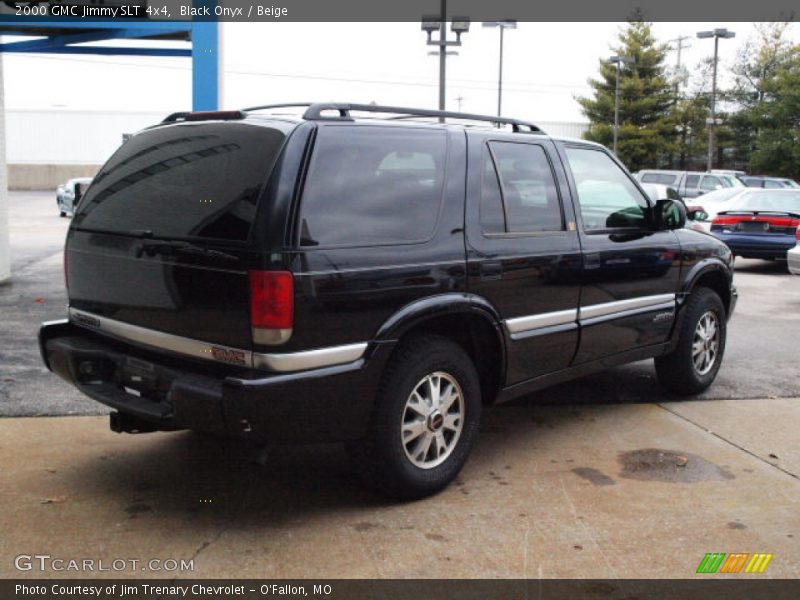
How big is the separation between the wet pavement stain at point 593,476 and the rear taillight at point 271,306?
2.00 m

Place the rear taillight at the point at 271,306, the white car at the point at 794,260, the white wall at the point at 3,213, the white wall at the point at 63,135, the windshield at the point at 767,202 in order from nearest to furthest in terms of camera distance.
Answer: the rear taillight at the point at 271,306 → the white wall at the point at 3,213 → the white car at the point at 794,260 → the windshield at the point at 767,202 → the white wall at the point at 63,135

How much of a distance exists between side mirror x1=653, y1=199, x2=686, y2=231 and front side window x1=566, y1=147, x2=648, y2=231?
9cm

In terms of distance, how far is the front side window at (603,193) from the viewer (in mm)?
5438

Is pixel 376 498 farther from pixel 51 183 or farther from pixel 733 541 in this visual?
pixel 51 183

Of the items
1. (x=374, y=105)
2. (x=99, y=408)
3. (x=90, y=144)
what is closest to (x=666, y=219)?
(x=374, y=105)

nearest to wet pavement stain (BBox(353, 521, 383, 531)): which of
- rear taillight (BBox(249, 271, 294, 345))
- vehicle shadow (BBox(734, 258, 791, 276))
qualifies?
rear taillight (BBox(249, 271, 294, 345))

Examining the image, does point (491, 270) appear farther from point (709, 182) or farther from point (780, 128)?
point (780, 128)

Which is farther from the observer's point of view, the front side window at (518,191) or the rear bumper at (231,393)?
the front side window at (518,191)

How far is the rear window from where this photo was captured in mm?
3873

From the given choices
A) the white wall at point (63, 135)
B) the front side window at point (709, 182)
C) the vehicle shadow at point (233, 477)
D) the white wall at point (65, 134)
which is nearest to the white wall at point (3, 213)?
the vehicle shadow at point (233, 477)

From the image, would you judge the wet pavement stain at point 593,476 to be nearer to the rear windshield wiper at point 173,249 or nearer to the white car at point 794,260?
the rear windshield wiper at point 173,249

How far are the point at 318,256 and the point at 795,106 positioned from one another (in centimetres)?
4668

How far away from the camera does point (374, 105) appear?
439cm

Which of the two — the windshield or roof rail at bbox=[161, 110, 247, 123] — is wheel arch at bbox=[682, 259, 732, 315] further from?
the windshield
